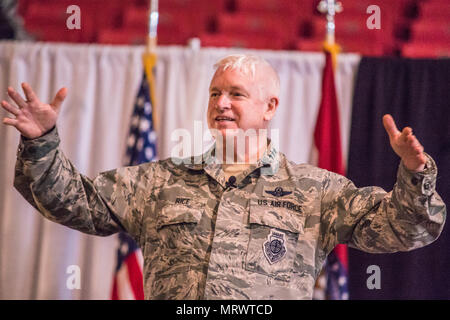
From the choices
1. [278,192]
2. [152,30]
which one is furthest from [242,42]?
[278,192]

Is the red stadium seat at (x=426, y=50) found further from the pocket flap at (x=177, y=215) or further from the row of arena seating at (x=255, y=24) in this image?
the pocket flap at (x=177, y=215)

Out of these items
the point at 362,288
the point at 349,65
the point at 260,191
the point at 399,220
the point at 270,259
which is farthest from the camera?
the point at 349,65

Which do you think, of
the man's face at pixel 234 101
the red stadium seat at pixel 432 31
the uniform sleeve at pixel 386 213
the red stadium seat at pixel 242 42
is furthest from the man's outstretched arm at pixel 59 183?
the red stadium seat at pixel 432 31

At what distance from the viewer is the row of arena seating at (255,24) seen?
380 centimetres

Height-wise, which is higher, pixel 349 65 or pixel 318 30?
pixel 318 30

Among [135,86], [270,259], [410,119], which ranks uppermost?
[135,86]

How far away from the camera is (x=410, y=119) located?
10.4 ft

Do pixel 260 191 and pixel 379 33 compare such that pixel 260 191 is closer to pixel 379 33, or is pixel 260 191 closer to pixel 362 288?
pixel 362 288

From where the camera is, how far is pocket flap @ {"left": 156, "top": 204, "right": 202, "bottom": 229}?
6.02 ft

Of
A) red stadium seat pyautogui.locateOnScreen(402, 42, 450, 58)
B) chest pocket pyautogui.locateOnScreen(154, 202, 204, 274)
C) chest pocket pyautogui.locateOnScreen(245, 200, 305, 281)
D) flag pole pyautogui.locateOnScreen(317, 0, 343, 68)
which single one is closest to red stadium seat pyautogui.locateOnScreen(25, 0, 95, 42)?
flag pole pyautogui.locateOnScreen(317, 0, 343, 68)

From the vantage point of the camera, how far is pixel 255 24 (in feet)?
13.1

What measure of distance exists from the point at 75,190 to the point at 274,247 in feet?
2.26

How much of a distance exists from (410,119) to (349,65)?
0.51m

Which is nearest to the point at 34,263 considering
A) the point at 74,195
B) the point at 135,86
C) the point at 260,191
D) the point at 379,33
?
the point at 135,86
